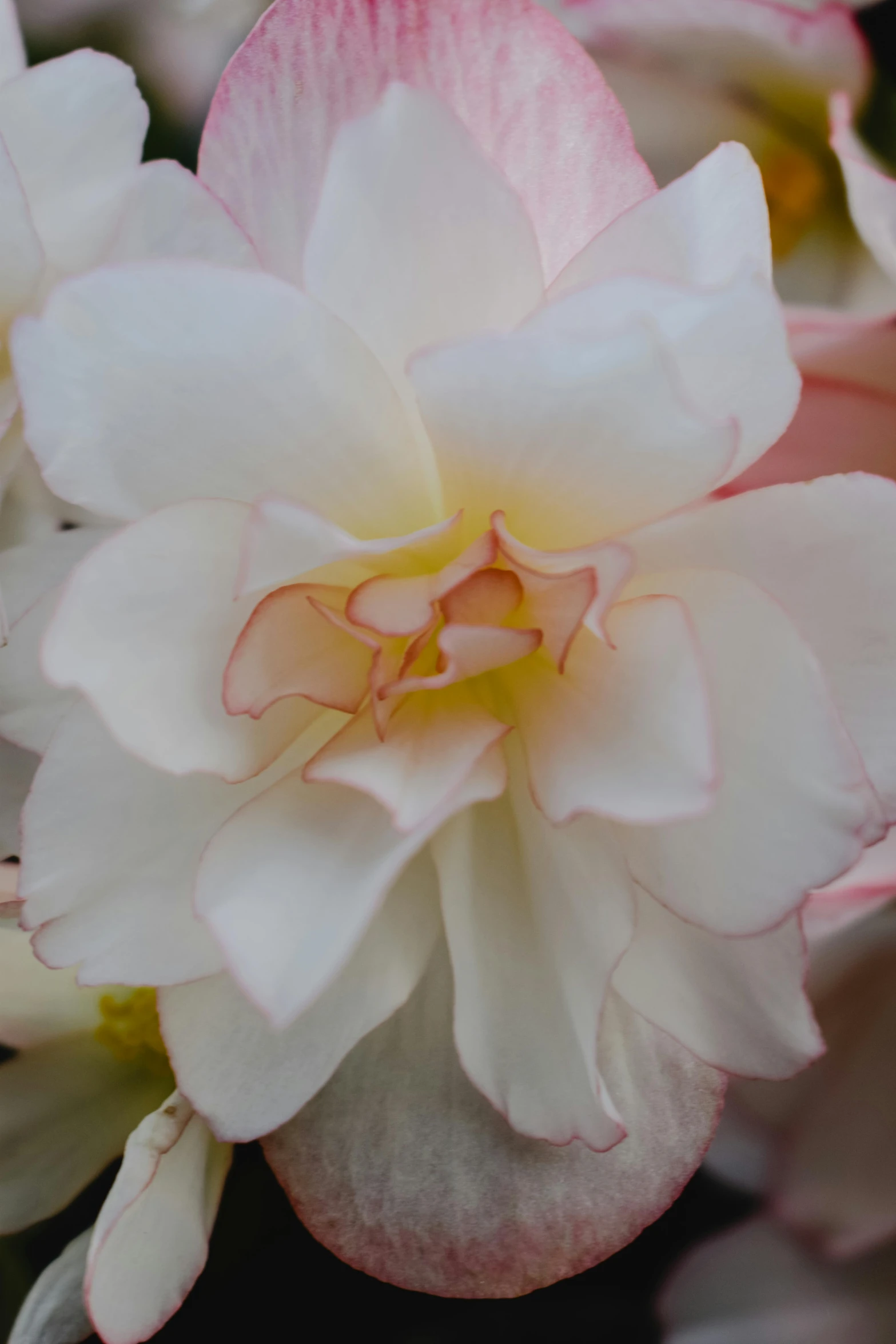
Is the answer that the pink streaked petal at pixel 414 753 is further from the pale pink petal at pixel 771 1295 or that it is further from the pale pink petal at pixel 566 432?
the pale pink petal at pixel 771 1295

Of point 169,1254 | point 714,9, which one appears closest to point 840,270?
point 714,9

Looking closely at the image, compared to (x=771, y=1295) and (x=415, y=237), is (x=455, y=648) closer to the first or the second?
(x=415, y=237)

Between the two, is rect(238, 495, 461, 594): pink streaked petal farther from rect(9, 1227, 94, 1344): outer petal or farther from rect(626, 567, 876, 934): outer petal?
rect(9, 1227, 94, 1344): outer petal

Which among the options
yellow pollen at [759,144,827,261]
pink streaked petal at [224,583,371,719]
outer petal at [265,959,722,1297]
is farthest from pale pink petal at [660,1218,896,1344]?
yellow pollen at [759,144,827,261]

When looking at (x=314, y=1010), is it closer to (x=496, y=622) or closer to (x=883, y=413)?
(x=496, y=622)

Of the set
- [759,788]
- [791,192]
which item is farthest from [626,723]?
[791,192]

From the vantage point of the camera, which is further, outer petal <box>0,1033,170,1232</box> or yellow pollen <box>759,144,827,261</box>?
yellow pollen <box>759,144,827,261</box>

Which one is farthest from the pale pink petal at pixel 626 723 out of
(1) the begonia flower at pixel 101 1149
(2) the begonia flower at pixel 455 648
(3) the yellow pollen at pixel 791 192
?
(3) the yellow pollen at pixel 791 192
